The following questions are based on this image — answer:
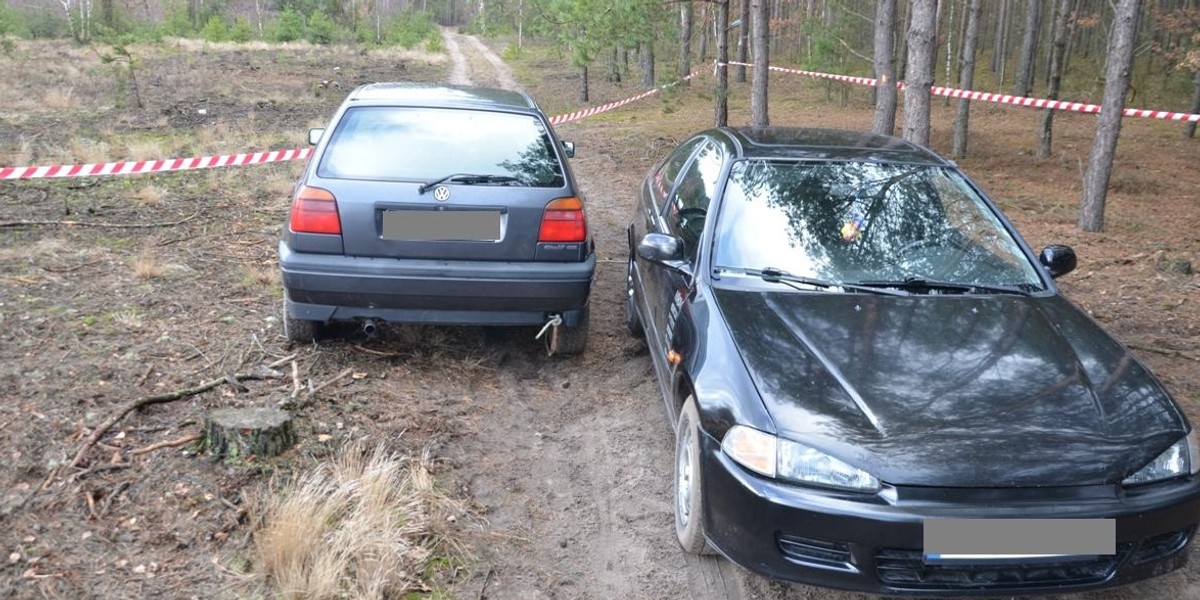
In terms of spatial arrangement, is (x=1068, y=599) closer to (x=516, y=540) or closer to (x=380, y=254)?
(x=516, y=540)

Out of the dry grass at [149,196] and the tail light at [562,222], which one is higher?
the tail light at [562,222]

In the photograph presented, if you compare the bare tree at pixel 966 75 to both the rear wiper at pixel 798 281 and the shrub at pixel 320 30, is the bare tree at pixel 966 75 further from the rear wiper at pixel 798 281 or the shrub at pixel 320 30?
the shrub at pixel 320 30

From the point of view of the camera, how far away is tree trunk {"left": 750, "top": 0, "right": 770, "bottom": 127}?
14031 mm

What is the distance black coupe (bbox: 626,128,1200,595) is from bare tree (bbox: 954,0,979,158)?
1233 centimetres

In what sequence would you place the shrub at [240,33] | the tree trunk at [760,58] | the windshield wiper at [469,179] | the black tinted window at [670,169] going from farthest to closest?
the shrub at [240,33] < the tree trunk at [760,58] < the black tinted window at [670,169] < the windshield wiper at [469,179]

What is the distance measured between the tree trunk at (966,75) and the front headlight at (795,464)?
45.5 ft

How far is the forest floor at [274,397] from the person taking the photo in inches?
133

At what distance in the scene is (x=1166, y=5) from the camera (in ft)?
95.2

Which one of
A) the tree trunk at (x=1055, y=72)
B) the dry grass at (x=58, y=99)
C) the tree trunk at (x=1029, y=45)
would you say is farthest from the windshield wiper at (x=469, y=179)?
the dry grass at (x=58, y=99)

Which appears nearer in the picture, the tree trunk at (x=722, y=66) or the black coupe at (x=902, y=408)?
the black coupe at (x=902, y=408)

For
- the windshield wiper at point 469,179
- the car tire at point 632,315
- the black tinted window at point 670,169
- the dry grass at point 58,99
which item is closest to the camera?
the windshield wiper at point 469,179

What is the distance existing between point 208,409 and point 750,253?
8.72ft

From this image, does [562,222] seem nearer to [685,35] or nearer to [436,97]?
[436,97]

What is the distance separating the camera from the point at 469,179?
16.3ft
